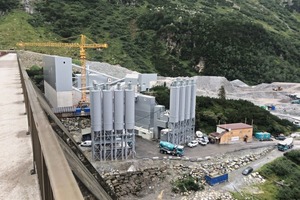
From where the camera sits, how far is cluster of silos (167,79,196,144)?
73.1ft

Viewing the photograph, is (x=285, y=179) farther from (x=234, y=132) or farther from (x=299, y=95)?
(x=299, y=95)

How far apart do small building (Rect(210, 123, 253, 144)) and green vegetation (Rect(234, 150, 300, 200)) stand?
339 cm

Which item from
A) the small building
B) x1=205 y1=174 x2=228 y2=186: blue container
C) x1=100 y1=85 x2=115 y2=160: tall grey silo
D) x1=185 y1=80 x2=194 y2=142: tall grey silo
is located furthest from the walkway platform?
the small building

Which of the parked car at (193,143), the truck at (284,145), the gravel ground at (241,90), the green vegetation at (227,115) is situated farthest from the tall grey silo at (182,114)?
the gravel ground at (241,90)

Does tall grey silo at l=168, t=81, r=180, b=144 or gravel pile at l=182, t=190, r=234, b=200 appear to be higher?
tall grey silo at l=168, t=81, r=180, b=144

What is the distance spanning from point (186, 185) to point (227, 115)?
42.2 feet

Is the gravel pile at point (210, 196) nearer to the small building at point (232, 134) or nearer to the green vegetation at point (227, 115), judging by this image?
the small building at point (232, 134)

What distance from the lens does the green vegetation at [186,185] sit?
17.8m

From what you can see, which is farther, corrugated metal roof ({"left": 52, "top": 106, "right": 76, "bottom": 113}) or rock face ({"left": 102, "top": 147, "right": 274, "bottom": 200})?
corrugated metal roof ({"left": 52, "top": 106, "right": 76, "bottom": 113})

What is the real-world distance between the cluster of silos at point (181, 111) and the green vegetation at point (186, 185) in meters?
4.40

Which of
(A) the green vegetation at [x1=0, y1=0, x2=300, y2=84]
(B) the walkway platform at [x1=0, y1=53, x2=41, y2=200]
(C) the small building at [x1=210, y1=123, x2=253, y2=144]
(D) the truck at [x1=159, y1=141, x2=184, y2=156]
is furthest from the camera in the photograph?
(A) the green vegetation at [x1=0, y1=0, x2=300, y2=84]

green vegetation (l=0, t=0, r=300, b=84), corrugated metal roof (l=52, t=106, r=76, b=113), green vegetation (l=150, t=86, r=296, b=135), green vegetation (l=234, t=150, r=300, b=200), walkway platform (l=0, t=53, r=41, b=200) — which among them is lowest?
green vegetation (l=234, t=150, r=300, b=200)

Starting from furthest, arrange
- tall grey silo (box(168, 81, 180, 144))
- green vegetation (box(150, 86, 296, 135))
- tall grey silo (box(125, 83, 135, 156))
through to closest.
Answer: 1. green vegetation (box(150, 86, 296, 135))
2. tall grey silo (box(168, 81, 180, 144))
3. tall grey silo (box(125, 83, 135, 156))

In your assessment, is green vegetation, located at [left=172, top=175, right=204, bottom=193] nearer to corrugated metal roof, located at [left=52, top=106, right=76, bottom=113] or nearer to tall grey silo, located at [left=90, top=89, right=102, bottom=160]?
tall grey silo, located at [left=90, top=89, right=102, bottom=160]
